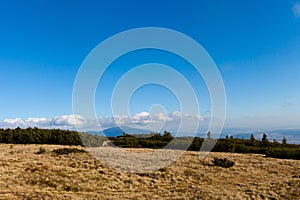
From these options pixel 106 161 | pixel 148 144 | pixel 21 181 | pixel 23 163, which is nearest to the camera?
pixel 21 181

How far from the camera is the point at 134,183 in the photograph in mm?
21453

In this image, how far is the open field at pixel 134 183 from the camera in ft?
58.7

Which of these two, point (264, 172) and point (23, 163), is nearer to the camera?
point (23, 163)

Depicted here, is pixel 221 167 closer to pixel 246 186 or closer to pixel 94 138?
pixel 246 186

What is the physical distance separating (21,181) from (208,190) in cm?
1297

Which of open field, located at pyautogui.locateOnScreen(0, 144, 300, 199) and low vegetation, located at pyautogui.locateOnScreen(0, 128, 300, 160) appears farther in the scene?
low vegetation, located at pyautogui.locateOnScreen(0, 128, 300, 160)

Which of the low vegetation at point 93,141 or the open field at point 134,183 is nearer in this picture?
the open field at point 134,183

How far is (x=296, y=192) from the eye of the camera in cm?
2002

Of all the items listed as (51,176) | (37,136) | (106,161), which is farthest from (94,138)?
(51,176)

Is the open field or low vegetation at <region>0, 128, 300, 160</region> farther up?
low vegetation at <region>0, 128, 300, 160</region>

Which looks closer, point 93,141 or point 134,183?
point 134,183

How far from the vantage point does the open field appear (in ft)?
58.7

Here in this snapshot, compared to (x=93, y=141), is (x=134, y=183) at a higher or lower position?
lower

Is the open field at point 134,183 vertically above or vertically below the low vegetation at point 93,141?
below
